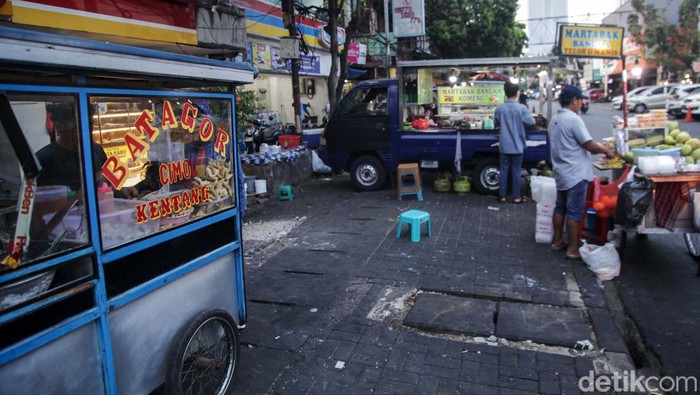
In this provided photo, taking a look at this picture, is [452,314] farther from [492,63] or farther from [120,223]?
[492,63]

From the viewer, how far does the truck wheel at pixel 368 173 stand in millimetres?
9648

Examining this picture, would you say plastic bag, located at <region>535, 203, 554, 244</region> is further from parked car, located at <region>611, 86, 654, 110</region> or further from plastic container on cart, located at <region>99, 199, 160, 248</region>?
parked car, located at <region>611, 86, 654, 110</region>

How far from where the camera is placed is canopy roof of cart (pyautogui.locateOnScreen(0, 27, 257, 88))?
74.1 inches

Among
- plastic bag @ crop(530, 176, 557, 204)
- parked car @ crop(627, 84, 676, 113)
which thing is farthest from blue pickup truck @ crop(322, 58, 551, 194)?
parked car @ crop(627, 84, 676, 113)

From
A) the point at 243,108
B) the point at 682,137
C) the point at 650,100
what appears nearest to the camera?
the point at 682,137

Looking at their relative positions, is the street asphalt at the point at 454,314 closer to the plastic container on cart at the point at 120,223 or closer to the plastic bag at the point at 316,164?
the plastic container on cart at the point at 120,223

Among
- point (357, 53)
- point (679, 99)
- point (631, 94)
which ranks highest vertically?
point (357, 53)

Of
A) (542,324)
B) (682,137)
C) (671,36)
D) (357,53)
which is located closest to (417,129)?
(682,137)

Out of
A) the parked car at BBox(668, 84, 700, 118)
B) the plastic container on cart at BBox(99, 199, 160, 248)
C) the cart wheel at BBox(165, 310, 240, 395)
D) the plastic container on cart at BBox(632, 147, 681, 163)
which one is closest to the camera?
the plastic container on cart at BBox(99, 199, 160, 248)

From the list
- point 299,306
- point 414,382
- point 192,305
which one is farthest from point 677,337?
point 192,305

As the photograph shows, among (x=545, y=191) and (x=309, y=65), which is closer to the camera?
(x=545, y=191)

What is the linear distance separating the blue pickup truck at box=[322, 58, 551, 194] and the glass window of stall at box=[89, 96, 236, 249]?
619 cm

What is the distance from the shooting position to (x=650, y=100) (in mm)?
29578

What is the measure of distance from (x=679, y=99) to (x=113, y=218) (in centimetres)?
2840
